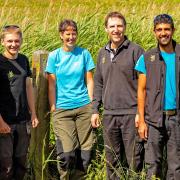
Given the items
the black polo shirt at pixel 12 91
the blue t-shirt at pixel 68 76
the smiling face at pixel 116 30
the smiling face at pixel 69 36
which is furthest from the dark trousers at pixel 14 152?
the smiling face at pixel 116 30

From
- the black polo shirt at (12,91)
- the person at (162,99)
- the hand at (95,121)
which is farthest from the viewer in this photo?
the hand at (95,121)

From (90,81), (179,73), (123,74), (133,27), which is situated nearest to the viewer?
(179,73)

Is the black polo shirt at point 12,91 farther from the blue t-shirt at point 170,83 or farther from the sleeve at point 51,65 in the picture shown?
the blue t-shirt at point 170,83

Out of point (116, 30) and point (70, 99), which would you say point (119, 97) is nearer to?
point (70, 99)

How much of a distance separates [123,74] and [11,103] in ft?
3.55

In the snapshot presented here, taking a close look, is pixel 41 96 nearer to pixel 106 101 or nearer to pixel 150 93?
pixel 106 101

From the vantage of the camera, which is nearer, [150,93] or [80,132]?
[150,93]

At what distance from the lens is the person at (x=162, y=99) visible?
4.30 m

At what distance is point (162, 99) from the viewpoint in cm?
430

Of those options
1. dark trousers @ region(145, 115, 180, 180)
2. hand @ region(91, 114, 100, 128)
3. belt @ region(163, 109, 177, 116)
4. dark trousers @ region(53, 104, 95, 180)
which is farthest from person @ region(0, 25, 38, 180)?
belt @ region(163, 109, 177, 116)

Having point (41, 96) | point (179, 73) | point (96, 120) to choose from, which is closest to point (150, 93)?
point (179, 73)

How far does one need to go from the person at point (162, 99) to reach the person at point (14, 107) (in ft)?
3.50

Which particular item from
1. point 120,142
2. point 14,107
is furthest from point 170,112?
point 14,107

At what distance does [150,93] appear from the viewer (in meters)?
4.39
